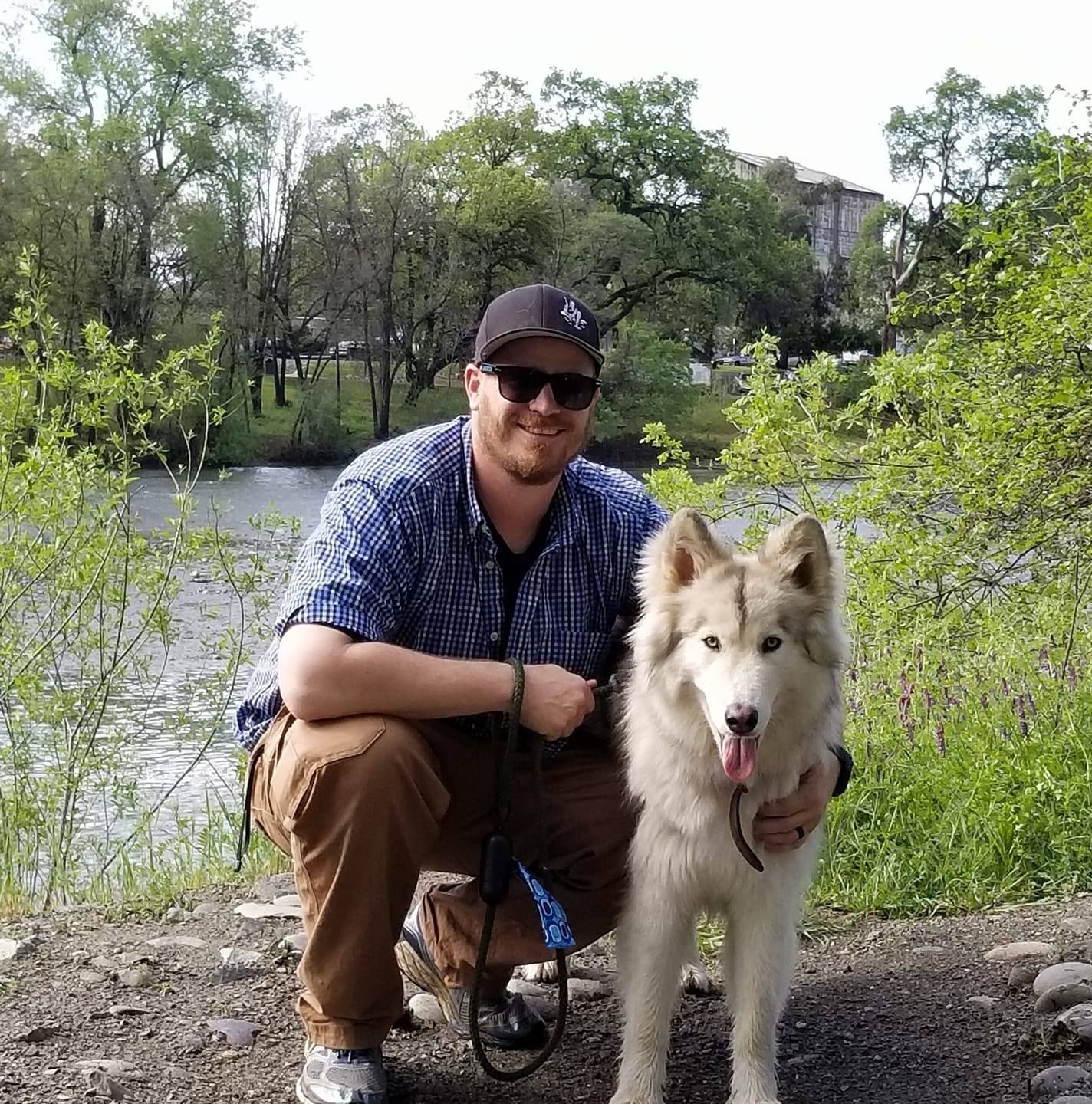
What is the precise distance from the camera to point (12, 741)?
5.16 metres

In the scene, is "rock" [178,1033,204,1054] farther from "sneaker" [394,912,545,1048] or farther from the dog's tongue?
the dog's tongue

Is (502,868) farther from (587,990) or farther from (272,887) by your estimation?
(272,887)

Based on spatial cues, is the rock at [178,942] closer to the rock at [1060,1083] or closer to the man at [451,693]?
the man at [451,693]

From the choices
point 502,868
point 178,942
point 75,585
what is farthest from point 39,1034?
point 75,585

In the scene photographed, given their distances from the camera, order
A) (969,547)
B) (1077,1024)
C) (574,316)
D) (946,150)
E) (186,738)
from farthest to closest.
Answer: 1. (946,150)
2. (186,738)
3. (969,547)
4. (574,316)
5. (1077,1024)

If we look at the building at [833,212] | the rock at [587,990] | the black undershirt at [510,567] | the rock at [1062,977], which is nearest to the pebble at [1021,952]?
the rock at [1062,977]

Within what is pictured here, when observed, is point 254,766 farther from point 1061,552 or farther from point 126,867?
point 1061,552

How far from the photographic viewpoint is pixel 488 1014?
8.16ft

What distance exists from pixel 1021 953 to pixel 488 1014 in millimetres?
1313

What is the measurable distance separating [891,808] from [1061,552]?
1.37 m

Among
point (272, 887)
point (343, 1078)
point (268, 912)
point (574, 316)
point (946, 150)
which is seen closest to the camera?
point (343, 1078)

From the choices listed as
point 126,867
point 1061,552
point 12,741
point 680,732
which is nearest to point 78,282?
point 12,741

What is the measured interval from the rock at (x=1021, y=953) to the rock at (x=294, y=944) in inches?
66.1

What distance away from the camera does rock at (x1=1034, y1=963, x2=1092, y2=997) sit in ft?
8.29
